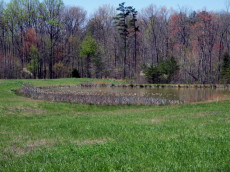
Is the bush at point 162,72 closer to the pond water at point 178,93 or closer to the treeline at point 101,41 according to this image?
the treeline at point 101,41

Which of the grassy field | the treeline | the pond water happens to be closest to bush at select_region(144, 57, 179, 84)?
the treeline

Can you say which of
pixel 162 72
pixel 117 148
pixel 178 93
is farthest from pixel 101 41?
pixel 117 148

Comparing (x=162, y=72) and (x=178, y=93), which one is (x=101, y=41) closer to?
(x=162, y=72)

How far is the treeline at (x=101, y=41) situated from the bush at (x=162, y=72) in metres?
0.47

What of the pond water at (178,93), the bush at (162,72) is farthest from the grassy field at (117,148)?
the bush at (162,72)

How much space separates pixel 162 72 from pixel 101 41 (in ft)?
99.2

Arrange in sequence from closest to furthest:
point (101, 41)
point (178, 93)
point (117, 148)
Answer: point (117, 148) < point (178, 93) < point (101, 41)

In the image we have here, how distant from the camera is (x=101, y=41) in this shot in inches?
2908

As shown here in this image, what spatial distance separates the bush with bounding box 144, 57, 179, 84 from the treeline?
470 mm

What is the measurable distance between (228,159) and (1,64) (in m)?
56.0

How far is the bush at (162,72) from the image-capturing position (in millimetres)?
47906

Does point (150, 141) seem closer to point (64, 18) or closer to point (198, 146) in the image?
point (198, 146)

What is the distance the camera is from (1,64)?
54688mm

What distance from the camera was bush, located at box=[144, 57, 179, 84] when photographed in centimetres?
4791
